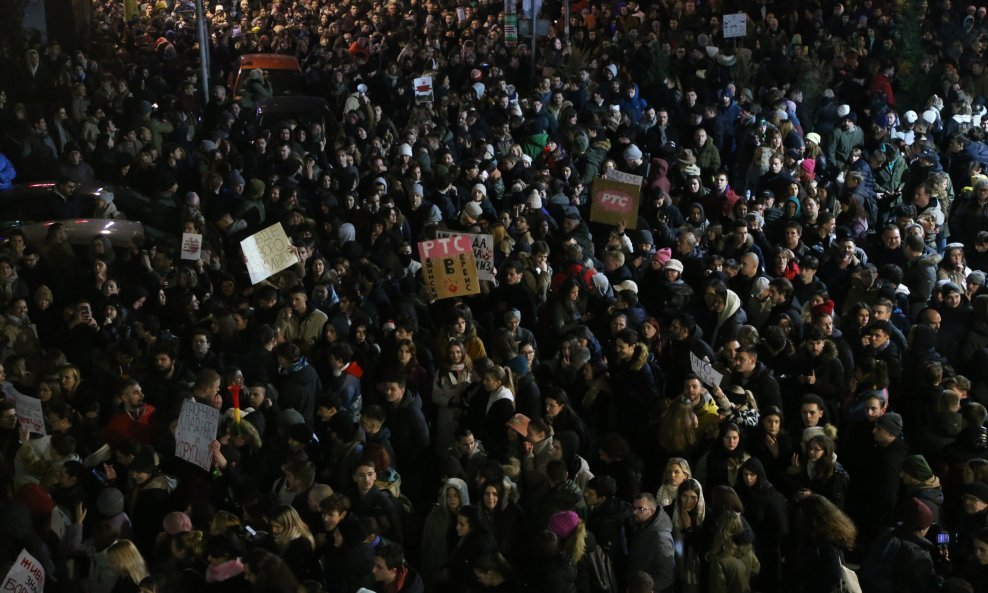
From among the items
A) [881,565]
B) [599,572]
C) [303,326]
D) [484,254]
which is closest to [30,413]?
[303,326]

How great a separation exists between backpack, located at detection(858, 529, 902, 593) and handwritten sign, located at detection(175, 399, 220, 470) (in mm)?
4154

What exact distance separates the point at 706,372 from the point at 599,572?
96.5 inches

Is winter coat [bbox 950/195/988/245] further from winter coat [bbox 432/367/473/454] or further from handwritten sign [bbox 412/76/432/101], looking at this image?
handwritten sign [bbox 412/76/432/101]

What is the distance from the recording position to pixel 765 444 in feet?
27.3

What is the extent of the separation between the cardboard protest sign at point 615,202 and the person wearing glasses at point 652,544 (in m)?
6.97

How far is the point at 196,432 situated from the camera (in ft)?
27.6

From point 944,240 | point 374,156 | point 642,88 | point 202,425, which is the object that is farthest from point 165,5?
point 202,425

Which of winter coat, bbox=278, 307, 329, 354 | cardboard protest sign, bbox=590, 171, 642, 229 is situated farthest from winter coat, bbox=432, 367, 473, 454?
cardboard protest sign, bbox=590, 171, 642, 229

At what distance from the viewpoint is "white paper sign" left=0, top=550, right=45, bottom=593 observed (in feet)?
22.4

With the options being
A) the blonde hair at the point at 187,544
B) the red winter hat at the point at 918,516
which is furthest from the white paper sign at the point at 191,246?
the red winter hat at the point at 918,516

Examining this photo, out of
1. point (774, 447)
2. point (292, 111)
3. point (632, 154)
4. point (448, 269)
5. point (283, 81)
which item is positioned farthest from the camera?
point (283, 81)

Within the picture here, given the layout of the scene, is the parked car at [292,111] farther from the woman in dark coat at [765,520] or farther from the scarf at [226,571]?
the scarf at [226,571]

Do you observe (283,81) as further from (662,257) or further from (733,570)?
(733,570)

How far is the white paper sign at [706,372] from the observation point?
9141 mm
